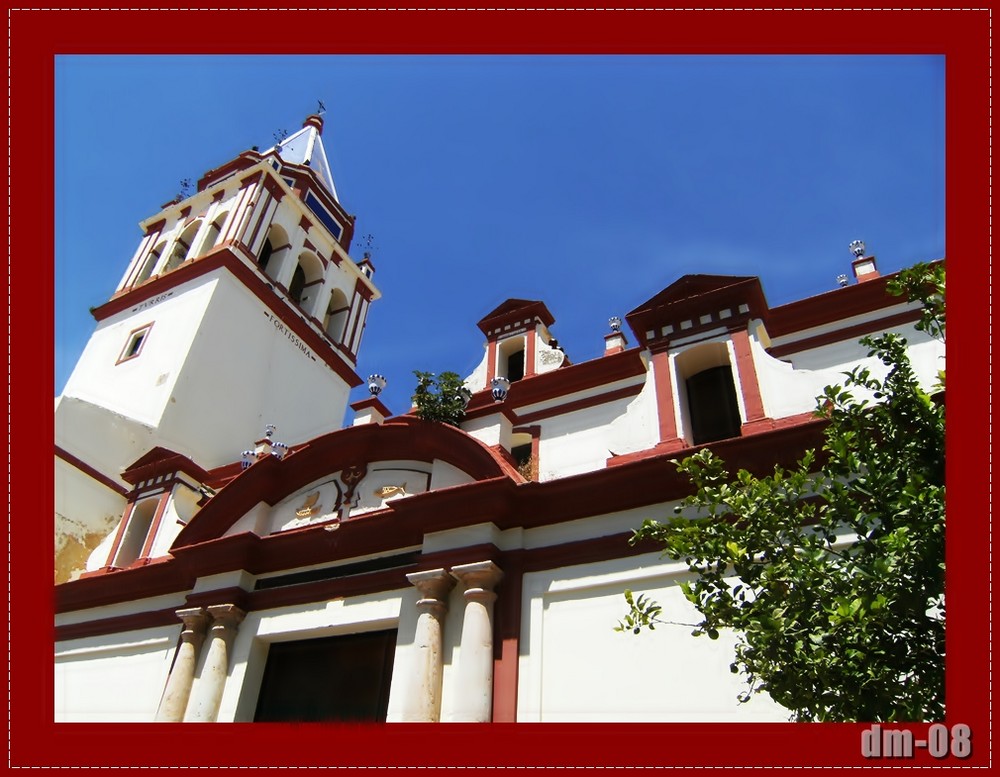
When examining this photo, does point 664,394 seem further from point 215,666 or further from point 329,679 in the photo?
point 215,666

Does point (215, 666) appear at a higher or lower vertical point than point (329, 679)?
higher

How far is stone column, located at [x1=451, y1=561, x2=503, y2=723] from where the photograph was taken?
370 inches

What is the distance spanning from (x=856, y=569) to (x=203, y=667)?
9627 millimetres

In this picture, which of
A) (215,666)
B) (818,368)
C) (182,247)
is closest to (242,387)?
(182,247)

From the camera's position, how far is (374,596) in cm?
1134

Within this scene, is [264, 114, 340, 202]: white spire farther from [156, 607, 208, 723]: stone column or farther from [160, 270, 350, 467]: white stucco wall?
[156, 607, 208, 723]: stone column

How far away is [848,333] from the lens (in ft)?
37.7

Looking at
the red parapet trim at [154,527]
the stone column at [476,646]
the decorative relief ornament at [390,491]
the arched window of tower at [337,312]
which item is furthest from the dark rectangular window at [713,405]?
the arched window of tower at [337,312]

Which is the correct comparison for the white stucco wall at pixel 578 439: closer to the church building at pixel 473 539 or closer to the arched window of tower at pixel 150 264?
the church building at pixel 473 539

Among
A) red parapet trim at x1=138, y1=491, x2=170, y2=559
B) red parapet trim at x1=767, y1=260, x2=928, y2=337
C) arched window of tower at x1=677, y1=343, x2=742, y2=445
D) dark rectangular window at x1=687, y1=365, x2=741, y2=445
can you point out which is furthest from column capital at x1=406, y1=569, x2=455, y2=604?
red parapet trim at x1=138, y1=491, x2=170, y2=559

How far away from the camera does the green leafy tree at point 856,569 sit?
5.21 meters

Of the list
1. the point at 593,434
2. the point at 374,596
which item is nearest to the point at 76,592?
the point at 374,596

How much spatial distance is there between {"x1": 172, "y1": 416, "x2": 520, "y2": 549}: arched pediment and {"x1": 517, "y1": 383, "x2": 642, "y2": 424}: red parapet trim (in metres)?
1.56

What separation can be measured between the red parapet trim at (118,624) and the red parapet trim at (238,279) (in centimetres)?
1155
